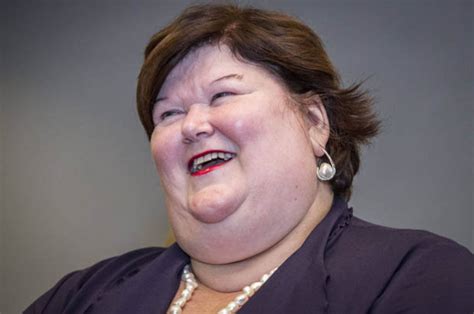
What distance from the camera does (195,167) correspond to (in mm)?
1195

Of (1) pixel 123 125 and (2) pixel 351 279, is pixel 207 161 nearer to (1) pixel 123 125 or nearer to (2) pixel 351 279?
(2) pixel 351 279

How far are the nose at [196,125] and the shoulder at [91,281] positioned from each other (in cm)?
39

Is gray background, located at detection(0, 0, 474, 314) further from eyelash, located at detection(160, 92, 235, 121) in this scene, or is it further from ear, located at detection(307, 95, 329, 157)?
eyelash, located at detection(160, 92, 235, 121)

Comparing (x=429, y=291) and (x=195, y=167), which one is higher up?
(x=195, y=167)

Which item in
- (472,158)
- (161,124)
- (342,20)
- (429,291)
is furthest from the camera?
(342,20)

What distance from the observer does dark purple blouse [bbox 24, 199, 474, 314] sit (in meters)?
0.87

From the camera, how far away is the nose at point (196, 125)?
1139 mm

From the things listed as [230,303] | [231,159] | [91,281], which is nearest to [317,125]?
[231,159]

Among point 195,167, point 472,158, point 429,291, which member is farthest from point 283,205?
point 472,158

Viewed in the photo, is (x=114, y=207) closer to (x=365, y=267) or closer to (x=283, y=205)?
(x=283, y=205)

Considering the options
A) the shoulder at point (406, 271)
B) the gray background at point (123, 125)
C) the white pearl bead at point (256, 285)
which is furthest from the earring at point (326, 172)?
the gray background at point (123, 125)

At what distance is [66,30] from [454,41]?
1806 mm

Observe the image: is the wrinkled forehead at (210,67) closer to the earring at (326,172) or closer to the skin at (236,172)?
the skin at (236,172)

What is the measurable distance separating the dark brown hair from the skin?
29 millimetres
